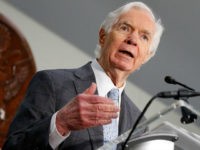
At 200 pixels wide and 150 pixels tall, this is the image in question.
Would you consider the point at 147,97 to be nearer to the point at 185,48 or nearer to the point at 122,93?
the point at 185,48

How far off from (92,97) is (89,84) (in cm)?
36

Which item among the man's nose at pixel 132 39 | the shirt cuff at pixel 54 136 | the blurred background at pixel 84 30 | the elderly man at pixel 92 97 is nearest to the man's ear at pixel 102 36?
the elderly man at pixel 92 97

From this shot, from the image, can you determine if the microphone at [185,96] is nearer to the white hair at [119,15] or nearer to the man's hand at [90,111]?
the man's hand at [90,111]

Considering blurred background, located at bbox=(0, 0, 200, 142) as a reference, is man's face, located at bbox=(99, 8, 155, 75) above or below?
above

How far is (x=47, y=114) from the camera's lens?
1260 millimetres

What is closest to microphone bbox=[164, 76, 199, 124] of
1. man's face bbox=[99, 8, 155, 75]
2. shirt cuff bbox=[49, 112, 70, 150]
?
shirt cuff bbox=[49, 112, 70, 150]

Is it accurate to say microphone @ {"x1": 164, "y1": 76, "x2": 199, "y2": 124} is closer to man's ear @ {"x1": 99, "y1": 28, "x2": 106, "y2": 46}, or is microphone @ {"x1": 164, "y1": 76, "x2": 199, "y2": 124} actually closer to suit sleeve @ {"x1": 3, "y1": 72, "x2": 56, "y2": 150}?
suit sleeve @ {"x1": 3, "y1": 72, "x2": 56, "y2": 150}

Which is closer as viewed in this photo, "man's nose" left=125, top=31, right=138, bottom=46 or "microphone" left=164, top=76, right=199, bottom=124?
"microphone" left=164, top=76, right=199, bottom=124

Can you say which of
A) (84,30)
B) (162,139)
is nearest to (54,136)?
(162,139)

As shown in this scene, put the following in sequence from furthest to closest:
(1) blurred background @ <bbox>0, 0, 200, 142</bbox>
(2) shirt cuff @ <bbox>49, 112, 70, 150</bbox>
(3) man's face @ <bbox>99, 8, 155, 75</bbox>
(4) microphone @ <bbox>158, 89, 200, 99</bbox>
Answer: (1) blurred background @ <bbox>0, 0, 200, 142</bbox>, (3) man's face @ <bbox>99, 8, 155, 75</bbox>, (2) shirt cuff @ <bbox>49, 112, 70, 150</bbox>, (4) microphone @ <bbox>158, 89, 200, 99</bbox>

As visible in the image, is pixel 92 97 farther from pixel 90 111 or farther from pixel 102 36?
pixel 102 36

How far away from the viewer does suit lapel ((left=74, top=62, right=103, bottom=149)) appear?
1275 mm

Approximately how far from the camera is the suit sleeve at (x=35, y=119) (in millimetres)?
1162

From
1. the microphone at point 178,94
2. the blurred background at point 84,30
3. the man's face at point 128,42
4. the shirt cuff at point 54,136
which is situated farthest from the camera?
the blurred background at point 84,30
